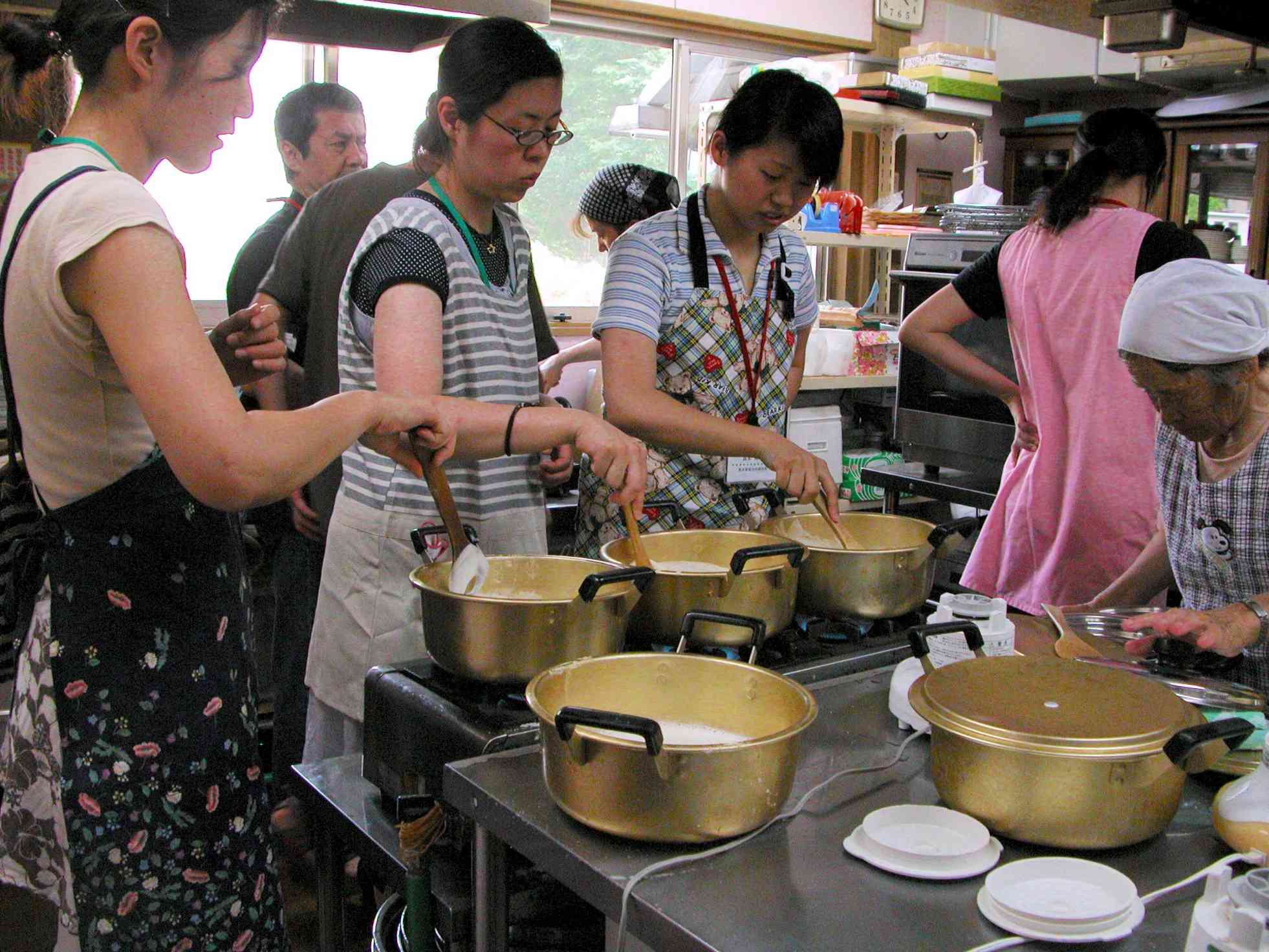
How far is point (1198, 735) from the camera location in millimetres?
952

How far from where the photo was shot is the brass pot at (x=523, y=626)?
1210 mm

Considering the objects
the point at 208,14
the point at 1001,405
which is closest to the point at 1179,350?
the point at 208,14

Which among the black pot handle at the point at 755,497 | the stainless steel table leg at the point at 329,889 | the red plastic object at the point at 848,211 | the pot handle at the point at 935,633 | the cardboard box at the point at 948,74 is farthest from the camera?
the cardboard box at the point at 948,74

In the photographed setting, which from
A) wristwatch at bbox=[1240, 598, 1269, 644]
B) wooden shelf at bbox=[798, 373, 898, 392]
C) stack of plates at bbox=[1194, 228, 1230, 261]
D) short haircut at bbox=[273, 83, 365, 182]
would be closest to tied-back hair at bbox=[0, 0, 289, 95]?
wristwatch at bbox=[1240, 598, 1269, 644]

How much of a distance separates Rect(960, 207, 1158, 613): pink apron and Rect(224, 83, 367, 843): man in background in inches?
62.5

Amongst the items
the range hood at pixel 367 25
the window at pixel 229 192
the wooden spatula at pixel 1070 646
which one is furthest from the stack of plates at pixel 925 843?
the window at pixel 229 192

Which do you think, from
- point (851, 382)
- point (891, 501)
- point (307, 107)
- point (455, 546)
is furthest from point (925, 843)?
point (851, 382)

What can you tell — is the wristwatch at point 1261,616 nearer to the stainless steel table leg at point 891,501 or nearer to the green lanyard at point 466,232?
the green lanyard at point 466,232

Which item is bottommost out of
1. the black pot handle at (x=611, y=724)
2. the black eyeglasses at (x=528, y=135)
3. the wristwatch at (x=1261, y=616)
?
the wristwatch at (x=1261, y=616)

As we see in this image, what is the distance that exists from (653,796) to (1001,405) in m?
2.44

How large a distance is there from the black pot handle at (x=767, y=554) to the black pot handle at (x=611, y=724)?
43 cm

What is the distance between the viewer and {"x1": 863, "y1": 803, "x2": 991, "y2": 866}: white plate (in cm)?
95

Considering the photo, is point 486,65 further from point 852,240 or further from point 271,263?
point 852,240

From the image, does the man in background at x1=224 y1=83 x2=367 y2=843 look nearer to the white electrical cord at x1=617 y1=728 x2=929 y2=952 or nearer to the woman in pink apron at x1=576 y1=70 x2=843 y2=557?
the woman in pink apron at x1=576 y1=70 x2=843 y2=557
